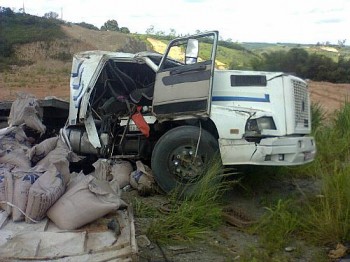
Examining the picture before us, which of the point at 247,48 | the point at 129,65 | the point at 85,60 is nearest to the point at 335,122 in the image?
the point at 129,65

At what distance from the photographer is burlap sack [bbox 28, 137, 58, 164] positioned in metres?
6.46

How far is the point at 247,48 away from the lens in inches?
783

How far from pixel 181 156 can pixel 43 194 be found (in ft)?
7.80

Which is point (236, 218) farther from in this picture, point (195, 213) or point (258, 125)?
point (258, 125)

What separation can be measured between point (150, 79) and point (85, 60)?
3.31 ft

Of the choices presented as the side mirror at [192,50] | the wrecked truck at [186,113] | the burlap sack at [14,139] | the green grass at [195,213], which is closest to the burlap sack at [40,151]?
the burlap sack at [14,139]

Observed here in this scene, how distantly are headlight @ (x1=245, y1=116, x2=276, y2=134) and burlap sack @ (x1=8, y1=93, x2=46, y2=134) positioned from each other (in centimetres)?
332

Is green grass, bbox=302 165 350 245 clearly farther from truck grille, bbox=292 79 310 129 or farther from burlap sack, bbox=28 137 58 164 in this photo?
burlap sack, bbox=28 137 58 164

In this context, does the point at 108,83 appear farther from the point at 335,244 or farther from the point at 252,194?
the point at 335,244

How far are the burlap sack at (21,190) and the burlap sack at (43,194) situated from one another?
66mm

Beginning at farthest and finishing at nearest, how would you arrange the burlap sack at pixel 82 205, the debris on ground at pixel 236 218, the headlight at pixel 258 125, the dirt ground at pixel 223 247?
the headlight at pixel 258 125, the debris on ground at pixel 236 218, the dirt ground at pixel 223 247, the burlap sack at pixel 82 205

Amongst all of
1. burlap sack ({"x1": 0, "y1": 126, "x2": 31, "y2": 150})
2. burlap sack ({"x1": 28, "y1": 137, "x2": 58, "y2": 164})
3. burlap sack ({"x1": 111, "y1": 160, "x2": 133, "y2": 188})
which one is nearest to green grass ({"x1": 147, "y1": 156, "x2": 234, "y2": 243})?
burlap sack ({"x1": 111, "y1": 160, "x2": 133, "y2": 188})

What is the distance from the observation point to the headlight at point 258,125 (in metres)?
6.35

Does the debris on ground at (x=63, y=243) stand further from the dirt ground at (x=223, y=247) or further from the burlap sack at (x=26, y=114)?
the burlap sack at (x=26, y=114)
